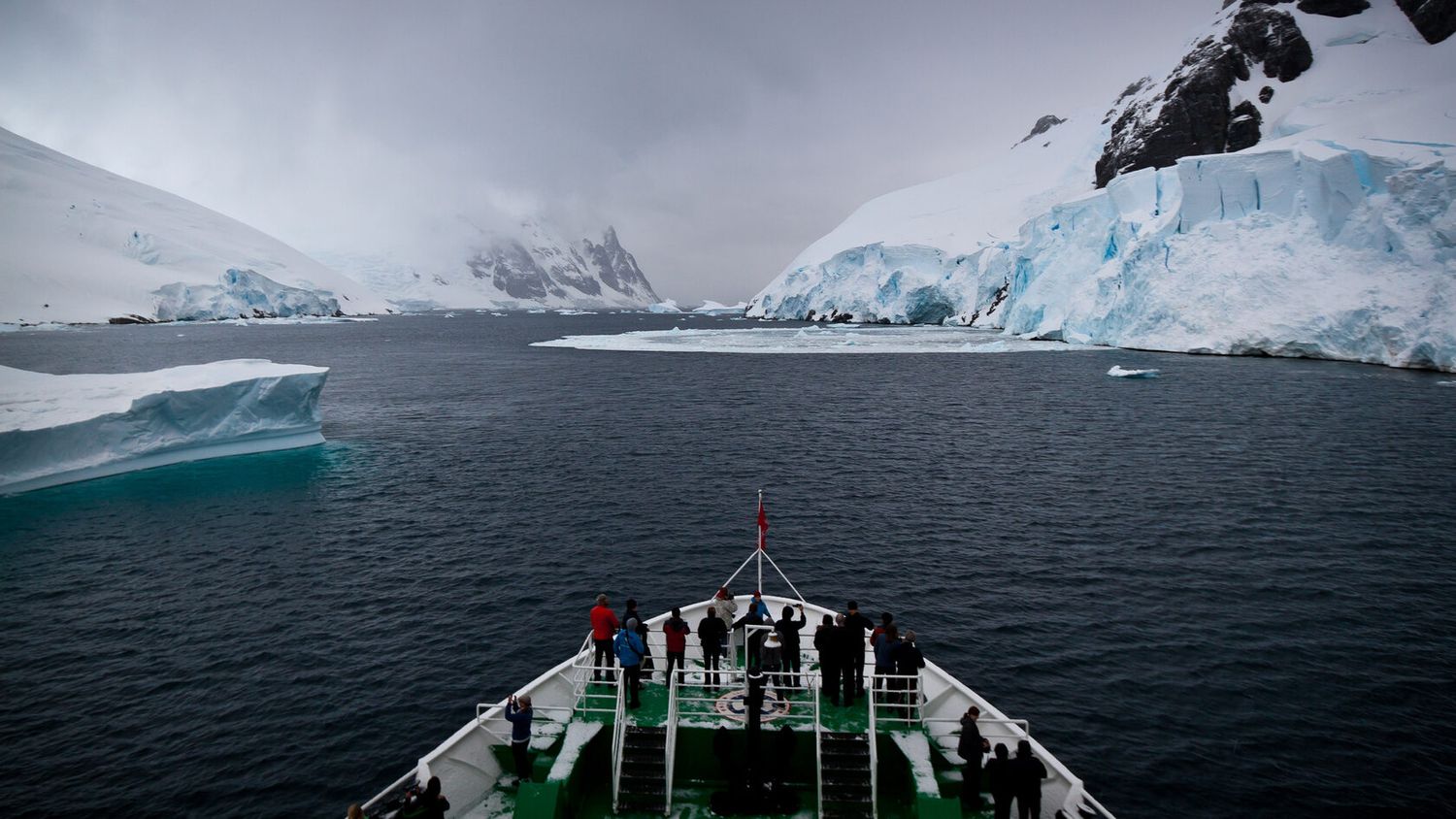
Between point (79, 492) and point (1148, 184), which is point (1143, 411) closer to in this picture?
point (1148, 184)

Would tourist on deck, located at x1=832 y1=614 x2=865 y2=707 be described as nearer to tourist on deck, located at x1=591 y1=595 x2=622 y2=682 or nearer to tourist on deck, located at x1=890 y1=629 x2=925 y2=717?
tourist on deck, located at x1=890 y1=629 x2=925 y2=717

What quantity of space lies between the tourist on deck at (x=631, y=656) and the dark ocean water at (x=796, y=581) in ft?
19.7

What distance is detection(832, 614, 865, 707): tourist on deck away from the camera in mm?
13289

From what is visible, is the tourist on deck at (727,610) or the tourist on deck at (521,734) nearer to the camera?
the tourist on deck at (521,734)

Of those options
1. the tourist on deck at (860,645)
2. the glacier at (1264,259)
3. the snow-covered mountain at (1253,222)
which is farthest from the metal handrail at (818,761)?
the snow-covered mountain at (1253,222)

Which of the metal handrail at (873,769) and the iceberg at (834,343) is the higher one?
the iceberg at (834,343)

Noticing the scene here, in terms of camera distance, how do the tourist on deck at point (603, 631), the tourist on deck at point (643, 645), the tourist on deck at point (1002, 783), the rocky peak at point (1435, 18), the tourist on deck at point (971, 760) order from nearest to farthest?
1. the tourist on deck at point (1002, 783)
2. the tourist on deck at point (971, 760)
3. the tourist on deck at point (643, 645)
4. the tourist on deck at point (603, 631)
5. the rocky peak at point (1435, 18)

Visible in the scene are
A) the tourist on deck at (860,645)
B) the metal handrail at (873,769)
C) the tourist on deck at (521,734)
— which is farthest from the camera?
the tourist on deck at (860,645)

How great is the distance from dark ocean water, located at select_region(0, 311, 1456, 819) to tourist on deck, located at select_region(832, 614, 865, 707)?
5.54m

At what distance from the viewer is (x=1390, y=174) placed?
66.9 meters

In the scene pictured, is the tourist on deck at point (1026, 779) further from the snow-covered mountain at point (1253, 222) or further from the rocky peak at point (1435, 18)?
the rocky peak at point (1435, 18)

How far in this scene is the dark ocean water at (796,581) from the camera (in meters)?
15.8

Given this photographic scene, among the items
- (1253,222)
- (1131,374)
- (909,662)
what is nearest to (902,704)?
(909,662)

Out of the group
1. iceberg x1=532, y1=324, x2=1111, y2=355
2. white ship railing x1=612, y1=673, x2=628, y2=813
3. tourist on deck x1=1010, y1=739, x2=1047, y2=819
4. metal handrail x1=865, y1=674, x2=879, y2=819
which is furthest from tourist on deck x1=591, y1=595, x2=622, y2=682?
iceberg x1=532, y1=324, x2=1111, y2=355
